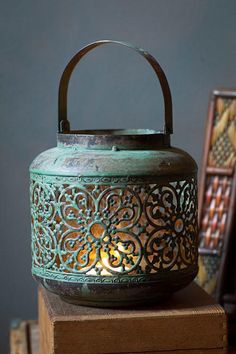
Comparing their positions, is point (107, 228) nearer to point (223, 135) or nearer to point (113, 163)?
point (113, 163)

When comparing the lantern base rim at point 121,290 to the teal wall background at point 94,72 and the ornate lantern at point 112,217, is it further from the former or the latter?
the teal wall background at point 94,72

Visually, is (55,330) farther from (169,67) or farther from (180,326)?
(169,67)

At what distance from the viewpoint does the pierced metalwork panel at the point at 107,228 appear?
1364mm

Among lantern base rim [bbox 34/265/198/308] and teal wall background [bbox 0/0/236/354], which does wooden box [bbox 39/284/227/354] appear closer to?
lantern base rim [bbox 34/265/198/308]

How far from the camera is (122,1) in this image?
2.10m

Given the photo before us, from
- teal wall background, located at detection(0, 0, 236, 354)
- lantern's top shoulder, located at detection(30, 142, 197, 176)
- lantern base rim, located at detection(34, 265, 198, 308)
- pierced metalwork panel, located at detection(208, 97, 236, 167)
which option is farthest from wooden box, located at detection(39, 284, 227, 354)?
teal wall background, located at detection(0, 0, 236, 354)

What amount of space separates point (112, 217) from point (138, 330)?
0.23 meters

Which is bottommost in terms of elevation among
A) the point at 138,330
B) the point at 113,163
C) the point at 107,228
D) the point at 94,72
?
the point at 138,330

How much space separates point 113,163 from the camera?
1362 millimetres

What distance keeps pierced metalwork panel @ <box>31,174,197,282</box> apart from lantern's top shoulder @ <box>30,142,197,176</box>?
0.05 feet

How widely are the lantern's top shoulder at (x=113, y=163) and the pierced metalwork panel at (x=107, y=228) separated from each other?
0.6 inches

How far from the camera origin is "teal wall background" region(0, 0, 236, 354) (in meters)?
2.09

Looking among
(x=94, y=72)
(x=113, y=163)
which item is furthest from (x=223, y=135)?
(x=113, y=163)

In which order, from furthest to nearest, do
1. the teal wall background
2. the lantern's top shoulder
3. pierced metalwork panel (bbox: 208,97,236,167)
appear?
the teal wall background, pierced metalwork panel (bbox: 208,97,236,167), the lantern's top shoulder
